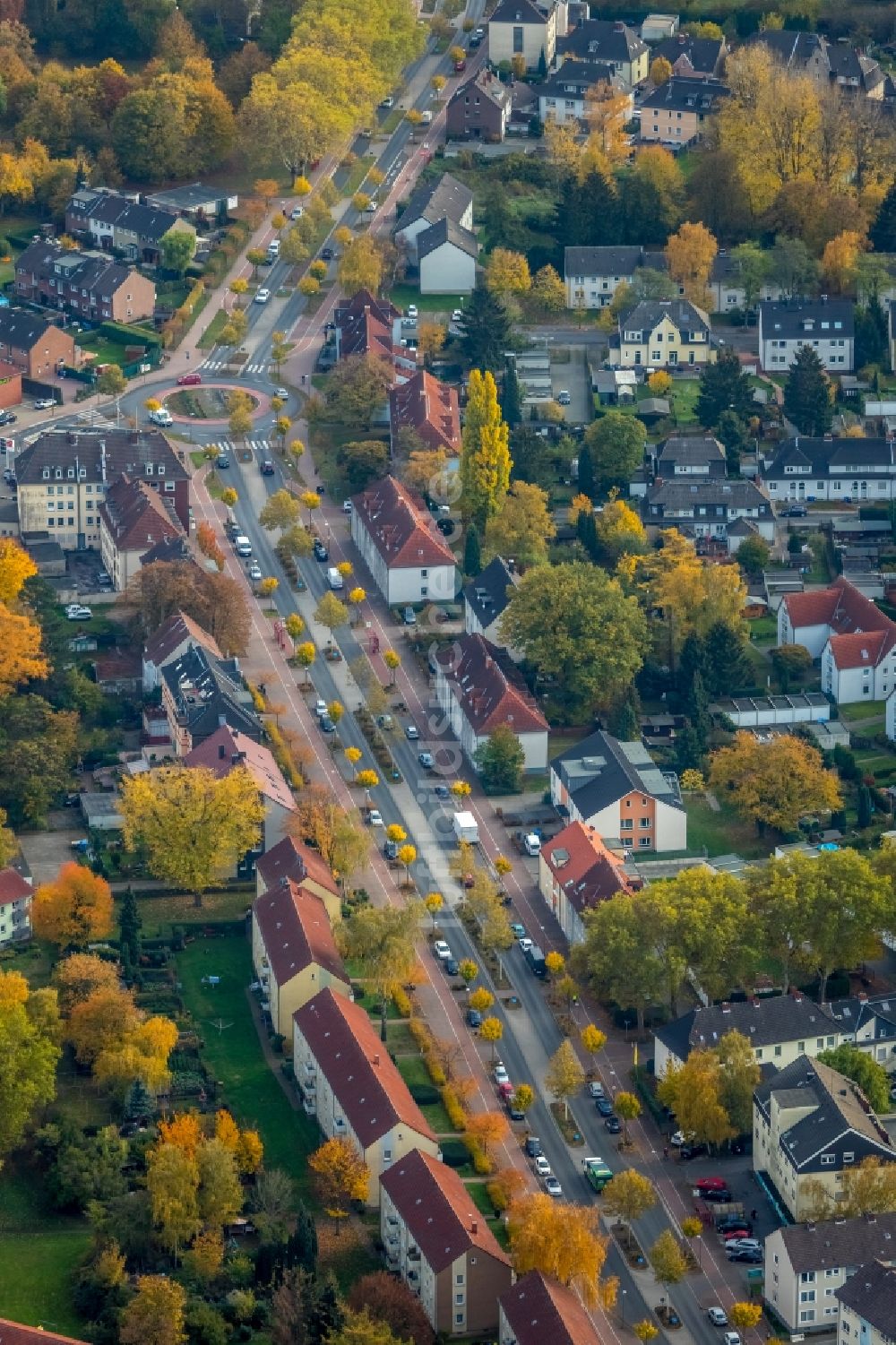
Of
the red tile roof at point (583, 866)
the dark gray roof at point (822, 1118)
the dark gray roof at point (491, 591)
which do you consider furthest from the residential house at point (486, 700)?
the dark gray roof at point (822, 1118)

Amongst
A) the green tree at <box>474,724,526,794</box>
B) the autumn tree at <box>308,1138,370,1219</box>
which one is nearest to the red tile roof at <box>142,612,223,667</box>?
the green tree at <box>474,724,526,794</box>

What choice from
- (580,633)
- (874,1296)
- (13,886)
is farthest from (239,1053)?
(580,633)

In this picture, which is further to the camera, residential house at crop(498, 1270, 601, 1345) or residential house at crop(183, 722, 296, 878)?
residential house at crop(183, 722, 296, 878)

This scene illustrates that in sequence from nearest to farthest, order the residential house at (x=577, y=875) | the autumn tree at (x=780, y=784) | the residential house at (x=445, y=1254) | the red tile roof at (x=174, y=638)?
the residential house at (x=445, y=1254) < the residential house at (x=577, y=875) < the autumn tree at (x=780, y=784) < the red tile roof at (x=174, y=638)

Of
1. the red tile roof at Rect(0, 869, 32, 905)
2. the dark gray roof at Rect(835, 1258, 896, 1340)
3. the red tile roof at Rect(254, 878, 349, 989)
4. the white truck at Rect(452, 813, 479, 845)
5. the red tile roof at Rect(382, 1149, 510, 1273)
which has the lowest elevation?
the white truck at Rect(452, 813, 479, 845)

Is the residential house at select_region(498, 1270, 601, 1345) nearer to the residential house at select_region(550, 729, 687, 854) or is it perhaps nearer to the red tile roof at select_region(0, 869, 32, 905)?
the red tile roof at select_region(0, 869, 32, 905)

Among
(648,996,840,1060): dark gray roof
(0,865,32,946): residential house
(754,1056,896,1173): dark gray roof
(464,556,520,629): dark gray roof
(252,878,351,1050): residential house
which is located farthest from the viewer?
(464,556,520,629): dark gray roof

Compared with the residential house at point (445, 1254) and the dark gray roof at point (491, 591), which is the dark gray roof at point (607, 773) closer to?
the dark gray roof at point (491, 591)
